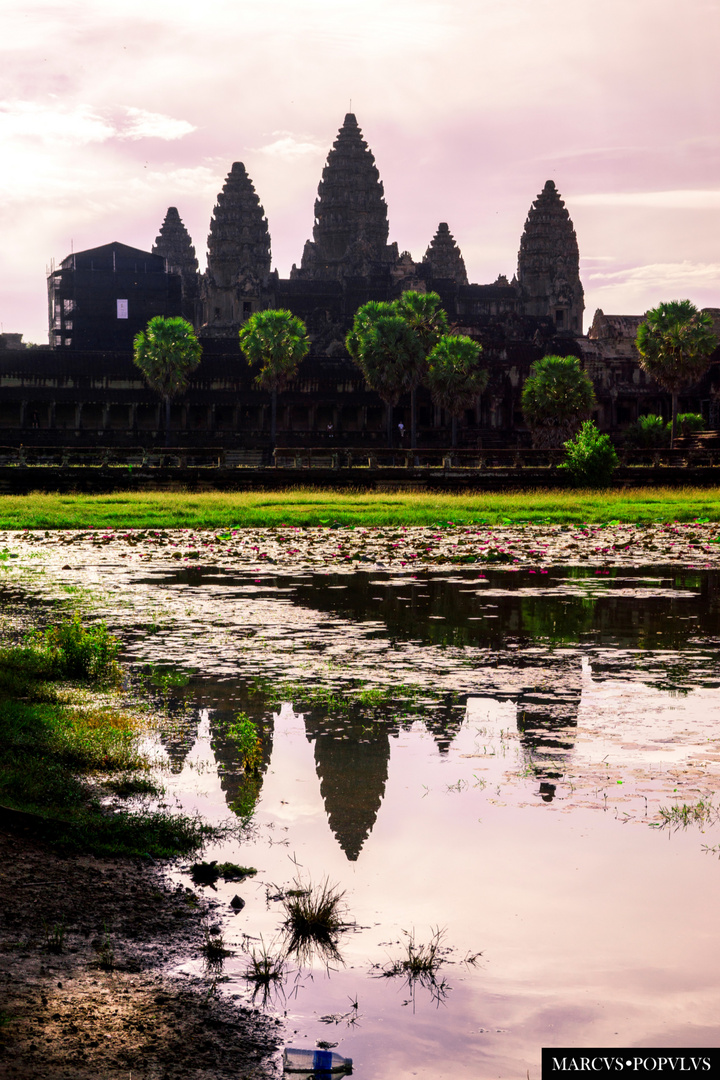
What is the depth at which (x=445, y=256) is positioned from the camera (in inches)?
5128

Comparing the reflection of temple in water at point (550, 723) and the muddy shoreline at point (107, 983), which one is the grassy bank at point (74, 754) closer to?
the muddy shoreline at point (107, 983)

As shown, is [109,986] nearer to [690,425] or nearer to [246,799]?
[246,799]

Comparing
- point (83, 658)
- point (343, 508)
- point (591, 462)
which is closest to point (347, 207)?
point (591, 462)

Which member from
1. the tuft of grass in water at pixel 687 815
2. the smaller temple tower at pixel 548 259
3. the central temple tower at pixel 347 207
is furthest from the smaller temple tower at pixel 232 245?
the tuft of grass in water at pixel 687 815

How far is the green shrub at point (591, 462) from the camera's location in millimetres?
46188

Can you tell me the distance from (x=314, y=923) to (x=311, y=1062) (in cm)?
129

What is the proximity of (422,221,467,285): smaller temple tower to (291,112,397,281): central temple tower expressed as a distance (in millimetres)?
8070

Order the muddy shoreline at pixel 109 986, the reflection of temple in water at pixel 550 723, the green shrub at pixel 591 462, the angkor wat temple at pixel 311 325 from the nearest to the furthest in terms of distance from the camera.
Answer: the muddy shoreline at pixel 109 986, the reflection of temple in water at pixel 550 723, the green shrub at pixel 591 462, the angkor wat temple at pixel 311 325

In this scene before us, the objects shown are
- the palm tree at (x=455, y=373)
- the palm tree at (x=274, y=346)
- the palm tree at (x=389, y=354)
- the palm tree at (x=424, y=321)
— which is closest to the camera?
the palm tree at (x=455, y=373)

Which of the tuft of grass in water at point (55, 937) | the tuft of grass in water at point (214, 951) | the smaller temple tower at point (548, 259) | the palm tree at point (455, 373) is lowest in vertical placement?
the tuft of grass in water at point (214, 951)

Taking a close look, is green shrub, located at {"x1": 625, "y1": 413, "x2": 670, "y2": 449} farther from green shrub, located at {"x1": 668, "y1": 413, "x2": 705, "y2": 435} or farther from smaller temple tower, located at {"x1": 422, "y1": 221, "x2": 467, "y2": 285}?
smaller temple tower, located at {"x1": 422, "y1": 221, "x2": 467, "y2": 285}

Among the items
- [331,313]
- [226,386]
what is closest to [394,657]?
[226,386]

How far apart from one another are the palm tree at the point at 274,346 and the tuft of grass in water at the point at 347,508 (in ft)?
109

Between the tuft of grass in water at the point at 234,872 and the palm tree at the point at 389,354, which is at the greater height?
the palm tree at the point at 389,354
